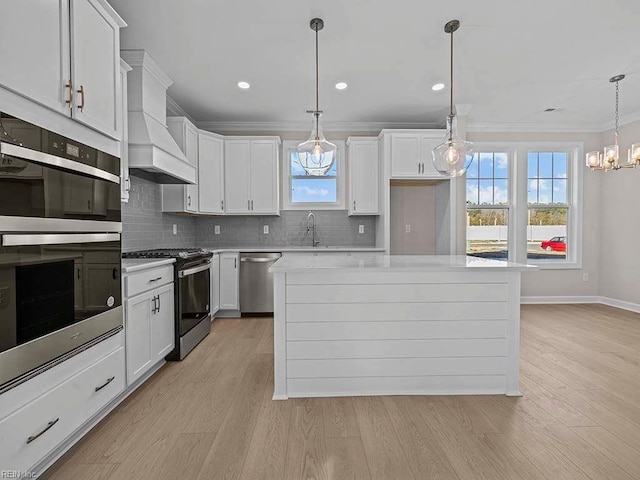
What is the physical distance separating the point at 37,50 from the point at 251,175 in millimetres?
3394

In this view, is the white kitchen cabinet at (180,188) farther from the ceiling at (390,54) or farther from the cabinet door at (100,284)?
the cabinet door at (100,284)

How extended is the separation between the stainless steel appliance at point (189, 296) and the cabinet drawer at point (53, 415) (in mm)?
1011

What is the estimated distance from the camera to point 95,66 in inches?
78.2

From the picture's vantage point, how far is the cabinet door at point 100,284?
182cm

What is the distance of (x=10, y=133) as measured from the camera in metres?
1.34

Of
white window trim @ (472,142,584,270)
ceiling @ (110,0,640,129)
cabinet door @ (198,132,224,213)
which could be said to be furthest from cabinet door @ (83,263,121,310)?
white window trim @ (472,142,584,270)

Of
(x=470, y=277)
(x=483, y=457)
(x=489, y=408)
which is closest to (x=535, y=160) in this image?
(x=470, y=277)

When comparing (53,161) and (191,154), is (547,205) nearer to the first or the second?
(191,154)

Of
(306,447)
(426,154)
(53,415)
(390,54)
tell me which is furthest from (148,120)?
(426,154)

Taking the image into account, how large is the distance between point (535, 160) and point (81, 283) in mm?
6007

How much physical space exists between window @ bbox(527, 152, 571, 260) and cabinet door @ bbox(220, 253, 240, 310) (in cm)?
445

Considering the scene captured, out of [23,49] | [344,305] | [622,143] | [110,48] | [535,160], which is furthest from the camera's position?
[535,160]

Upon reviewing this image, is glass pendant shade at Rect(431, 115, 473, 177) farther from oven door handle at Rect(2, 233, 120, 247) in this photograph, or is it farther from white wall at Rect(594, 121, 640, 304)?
white wall at Rect(594, 121, 640, 304)

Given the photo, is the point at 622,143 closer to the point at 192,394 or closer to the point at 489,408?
the point at 489,408
